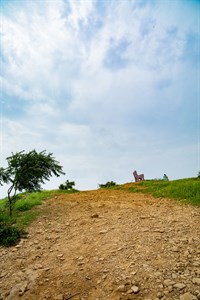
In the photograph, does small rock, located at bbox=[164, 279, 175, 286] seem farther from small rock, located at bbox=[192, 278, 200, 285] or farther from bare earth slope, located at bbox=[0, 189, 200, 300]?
small rock, located at bbox=[192, 278, 200, 285]

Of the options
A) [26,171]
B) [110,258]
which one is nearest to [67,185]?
[26,171]

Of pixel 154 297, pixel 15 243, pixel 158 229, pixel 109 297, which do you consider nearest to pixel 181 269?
pixel 154 297

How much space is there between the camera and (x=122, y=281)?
491 cm

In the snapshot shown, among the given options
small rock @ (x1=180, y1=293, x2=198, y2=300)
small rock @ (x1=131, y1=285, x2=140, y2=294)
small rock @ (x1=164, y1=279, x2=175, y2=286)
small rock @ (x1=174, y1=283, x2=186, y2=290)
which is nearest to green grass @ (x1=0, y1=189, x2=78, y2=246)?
small rock @ (x1=131, y1=285, x2=140, y2=294)

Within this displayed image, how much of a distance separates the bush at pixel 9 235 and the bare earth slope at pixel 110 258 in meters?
0.36

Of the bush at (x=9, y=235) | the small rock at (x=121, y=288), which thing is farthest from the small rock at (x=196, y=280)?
the bush at (x=9, y=235)

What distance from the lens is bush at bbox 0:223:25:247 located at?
26.3 feet

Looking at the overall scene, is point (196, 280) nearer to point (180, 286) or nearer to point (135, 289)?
point (180, 286)

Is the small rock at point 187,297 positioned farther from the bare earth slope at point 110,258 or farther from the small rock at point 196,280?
the small rock at point 196,280

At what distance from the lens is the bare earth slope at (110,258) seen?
4674 millimetres

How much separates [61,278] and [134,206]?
6.08m

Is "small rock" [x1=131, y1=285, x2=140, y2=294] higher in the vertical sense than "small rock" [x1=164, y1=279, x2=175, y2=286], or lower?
lower

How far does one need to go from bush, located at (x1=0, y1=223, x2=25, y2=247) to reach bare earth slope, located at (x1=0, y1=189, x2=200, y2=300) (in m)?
0.36

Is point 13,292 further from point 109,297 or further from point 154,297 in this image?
point 154,297
